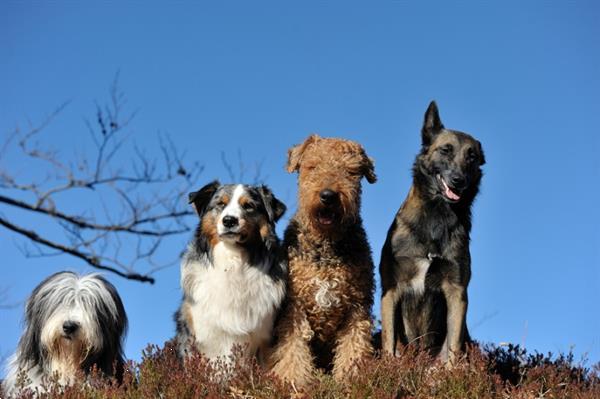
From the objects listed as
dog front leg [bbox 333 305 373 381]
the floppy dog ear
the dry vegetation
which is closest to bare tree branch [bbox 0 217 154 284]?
the dry vegetation

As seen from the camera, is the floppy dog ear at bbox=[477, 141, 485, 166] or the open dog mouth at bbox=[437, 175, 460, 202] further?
the floppy dog ear at bbox=[477, 141, 485, 166]

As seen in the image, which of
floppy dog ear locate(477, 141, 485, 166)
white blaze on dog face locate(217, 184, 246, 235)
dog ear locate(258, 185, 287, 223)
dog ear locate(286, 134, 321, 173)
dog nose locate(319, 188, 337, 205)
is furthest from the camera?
dog ear locate(286, 134, 321, 173)

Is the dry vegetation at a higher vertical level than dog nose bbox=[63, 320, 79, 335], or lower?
lower

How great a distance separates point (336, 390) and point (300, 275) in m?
1.36

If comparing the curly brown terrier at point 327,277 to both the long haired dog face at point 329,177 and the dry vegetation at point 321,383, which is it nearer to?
the long haired dog face at point 329,177

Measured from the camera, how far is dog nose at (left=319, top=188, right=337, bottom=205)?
7.59 metres

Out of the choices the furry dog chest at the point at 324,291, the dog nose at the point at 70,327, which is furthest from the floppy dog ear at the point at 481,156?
the dog nose at the point at 70,327

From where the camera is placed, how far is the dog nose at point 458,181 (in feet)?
25.2

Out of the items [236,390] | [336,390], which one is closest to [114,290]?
[236,390]

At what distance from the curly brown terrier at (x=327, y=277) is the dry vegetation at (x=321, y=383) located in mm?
457

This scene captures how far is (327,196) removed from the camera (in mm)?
7590

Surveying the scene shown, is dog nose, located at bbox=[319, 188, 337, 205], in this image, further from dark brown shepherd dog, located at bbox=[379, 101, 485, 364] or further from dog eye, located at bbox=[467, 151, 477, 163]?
dog eye, located at bbox=[467, 151, 477, 163]

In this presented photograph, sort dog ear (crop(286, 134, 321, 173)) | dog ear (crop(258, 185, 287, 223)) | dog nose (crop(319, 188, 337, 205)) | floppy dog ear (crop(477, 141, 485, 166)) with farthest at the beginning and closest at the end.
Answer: dog ear (crop(286, 134, 321, 173)), floppy dog ear (crop(477, 141, 485, 166)), dog ear (crop(258, 185, 287, 223)), dog nose (crop(319, 188, 337, 205))

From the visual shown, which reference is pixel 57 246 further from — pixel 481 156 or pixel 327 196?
pixel 481 156
